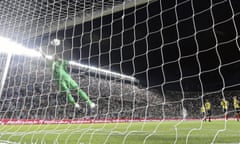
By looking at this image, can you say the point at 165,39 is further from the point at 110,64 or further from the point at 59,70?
the point at 59,70

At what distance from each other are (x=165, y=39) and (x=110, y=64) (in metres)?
4.75

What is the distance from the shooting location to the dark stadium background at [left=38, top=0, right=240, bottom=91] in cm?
757

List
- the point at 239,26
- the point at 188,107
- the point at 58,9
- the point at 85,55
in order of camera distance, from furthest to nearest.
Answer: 1. the point at 188,107
2. the point at 85,55
3. the point at 239,26
4. the point at 58,9

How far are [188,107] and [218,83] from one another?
118 inches

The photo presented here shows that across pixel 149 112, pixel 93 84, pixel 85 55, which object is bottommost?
pixel 149 112

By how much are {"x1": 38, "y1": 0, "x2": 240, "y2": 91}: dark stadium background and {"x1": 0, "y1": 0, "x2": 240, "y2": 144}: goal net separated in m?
0.04

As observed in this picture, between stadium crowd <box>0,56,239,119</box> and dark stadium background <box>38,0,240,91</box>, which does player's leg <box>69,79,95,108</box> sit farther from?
dark stadium background <box>38,0,240,91</box>

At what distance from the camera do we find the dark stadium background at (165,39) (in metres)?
7.57

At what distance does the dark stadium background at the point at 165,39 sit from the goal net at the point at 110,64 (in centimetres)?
4

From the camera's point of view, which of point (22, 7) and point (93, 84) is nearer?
point (22, 7)

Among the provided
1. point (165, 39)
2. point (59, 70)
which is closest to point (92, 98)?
point (165, 39)

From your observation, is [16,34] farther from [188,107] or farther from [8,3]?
[188,107]

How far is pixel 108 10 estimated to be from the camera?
4.19 meters

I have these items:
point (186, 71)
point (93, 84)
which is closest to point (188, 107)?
point (186, 71)
